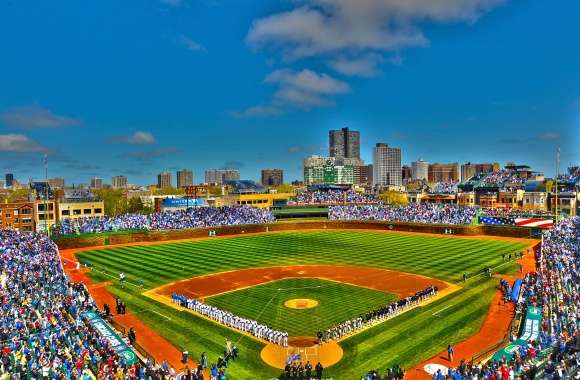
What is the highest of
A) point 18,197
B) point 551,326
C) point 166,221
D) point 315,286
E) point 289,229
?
point 18,197

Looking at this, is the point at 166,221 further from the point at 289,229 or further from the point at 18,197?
the point at 18,197

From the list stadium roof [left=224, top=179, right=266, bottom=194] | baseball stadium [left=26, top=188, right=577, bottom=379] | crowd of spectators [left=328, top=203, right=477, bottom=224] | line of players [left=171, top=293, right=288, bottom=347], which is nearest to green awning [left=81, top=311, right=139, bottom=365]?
baseball stadium [left=26, top=188, right=577, bottom=379]

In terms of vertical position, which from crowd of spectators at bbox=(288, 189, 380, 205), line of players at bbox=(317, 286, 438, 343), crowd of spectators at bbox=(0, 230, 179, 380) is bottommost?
line of players at bbox=(317, 286, 438, 343)

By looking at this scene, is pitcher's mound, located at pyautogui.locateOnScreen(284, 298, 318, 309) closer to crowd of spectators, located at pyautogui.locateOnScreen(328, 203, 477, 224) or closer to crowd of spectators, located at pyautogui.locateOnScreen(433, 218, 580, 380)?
crowd of spectators, located at pyautogui.locateOnScreen(433, 218, 580, 380)

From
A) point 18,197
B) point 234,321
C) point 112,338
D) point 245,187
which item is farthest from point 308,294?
point 18,197

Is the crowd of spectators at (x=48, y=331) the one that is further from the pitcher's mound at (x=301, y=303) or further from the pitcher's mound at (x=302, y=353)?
the pitcher's mound at (x=301, y=303)

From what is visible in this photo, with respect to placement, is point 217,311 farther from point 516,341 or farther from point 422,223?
point 422,223
